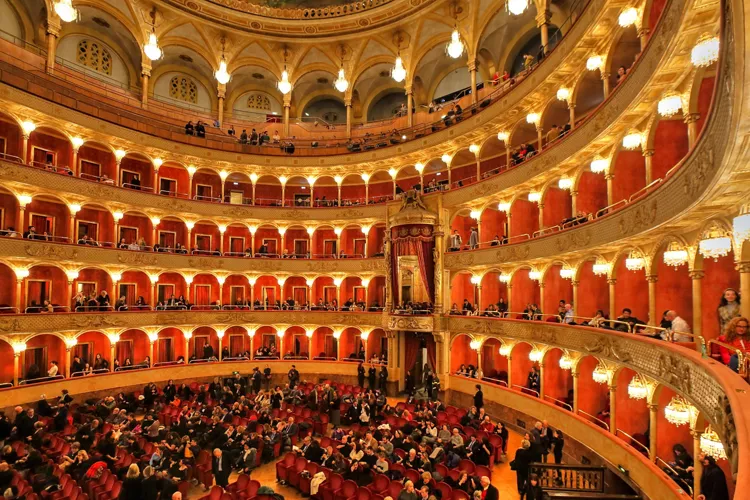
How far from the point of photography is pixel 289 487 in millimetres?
13055

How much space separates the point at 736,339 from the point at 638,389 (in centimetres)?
528

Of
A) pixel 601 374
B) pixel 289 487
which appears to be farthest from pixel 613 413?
pixel 289 487

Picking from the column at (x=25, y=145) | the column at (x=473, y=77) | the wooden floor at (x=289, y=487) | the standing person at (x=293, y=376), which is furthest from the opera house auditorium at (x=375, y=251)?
the standing person at (x=293, y=376)

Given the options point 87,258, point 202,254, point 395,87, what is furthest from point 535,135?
point 87,258

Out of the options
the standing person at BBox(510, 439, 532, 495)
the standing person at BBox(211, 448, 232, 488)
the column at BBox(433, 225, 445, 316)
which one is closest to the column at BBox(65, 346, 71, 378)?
the standing person at BBox(211, 448, 232, 488)

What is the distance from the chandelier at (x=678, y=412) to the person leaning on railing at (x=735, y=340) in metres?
2.81

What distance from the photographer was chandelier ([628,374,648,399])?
1098cm

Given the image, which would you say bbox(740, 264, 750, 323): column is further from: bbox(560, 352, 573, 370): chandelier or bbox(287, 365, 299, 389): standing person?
bbox(287, 365, 299, 389): standing person

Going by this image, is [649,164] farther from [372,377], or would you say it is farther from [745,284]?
[372,377]

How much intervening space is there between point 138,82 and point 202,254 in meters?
11.7

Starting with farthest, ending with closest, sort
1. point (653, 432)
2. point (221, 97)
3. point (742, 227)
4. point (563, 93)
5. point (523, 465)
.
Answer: point (221, 97) < point (563, 93) < point (523, 465) < point (653, 432) < point (742, 227)

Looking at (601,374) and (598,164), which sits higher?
(598,164)

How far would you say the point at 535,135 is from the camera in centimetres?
2162

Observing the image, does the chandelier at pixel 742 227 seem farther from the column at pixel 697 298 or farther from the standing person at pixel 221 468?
the standing person at pixel 221 468
